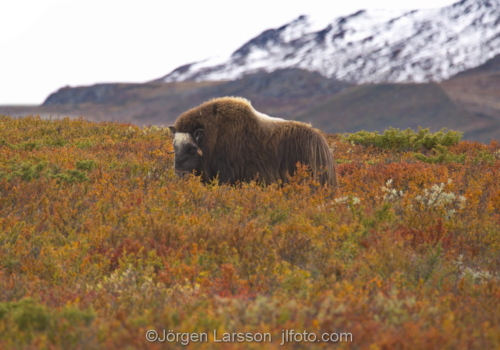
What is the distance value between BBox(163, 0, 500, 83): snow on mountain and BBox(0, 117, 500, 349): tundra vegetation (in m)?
146

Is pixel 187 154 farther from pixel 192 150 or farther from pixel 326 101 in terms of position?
pixel 326 101

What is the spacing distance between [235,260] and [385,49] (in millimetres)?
172295

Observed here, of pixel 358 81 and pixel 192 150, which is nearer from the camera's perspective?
pixel 192 150

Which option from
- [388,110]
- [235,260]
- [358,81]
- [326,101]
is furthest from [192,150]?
[358,81]

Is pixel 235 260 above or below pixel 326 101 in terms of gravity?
above

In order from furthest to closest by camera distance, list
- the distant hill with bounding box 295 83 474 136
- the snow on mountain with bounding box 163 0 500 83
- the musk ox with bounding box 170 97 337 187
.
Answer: the snow on mountain with bounding box 163 0 500 83 → the distant hill with bounding box 295 83 474 136 → the musk ox with bounding box 170 97 337 187

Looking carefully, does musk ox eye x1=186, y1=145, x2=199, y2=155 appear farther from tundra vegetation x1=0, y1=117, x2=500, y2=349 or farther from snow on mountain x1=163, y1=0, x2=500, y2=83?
snow on mountain x1=163, y1=0, x2=500, y2=83

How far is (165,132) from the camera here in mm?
14711

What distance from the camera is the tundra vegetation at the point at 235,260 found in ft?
11.3

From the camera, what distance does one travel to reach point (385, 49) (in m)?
166

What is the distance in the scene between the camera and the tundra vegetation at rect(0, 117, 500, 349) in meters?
3.43

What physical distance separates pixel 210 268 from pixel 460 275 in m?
2.47

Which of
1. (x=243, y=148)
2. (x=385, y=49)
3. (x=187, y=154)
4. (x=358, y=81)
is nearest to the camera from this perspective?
(x=243, y=148)

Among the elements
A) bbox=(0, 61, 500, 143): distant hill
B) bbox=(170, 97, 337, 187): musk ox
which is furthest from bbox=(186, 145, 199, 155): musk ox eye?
bbox=(0, 61, 500, 143): distant hill
